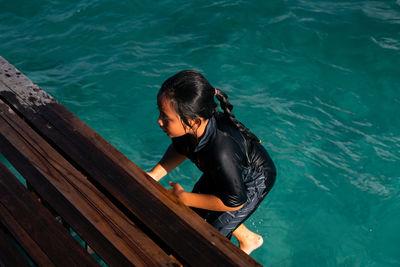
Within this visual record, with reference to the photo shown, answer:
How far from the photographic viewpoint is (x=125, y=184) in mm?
2633

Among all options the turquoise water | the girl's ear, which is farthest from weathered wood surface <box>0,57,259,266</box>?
the turquoise water

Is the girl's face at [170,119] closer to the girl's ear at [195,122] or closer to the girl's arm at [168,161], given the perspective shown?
the girl's ear at [195,122]

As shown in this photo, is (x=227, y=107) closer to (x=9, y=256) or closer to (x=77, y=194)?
(x=77, y=194)

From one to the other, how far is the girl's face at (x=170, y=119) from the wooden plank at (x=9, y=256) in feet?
3.67

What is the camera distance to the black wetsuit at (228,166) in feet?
7.64

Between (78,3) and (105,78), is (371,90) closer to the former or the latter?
(105,78)

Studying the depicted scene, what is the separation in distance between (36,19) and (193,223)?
7424mm

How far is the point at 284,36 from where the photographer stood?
7461mm

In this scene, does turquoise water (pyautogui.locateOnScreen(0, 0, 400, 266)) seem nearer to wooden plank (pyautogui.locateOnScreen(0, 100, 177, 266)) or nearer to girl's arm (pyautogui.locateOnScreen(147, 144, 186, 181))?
girl's arm (pyautogui.locateOnScreen(147, 144, 186, 181))

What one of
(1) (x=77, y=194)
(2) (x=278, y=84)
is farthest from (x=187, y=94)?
(2) (x=278, y=84)

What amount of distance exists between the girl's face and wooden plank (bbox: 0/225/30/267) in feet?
3.67

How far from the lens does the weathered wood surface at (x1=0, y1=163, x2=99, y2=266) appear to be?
2.19m

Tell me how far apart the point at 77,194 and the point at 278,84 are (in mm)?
4585

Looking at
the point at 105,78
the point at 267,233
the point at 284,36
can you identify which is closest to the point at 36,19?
the point at 105,78
